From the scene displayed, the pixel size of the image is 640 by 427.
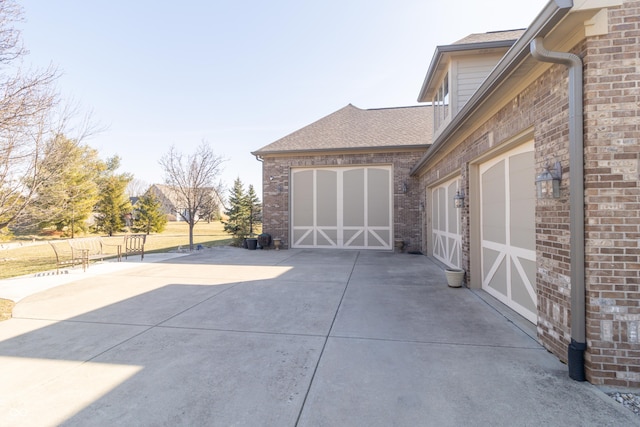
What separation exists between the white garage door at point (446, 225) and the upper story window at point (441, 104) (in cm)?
224

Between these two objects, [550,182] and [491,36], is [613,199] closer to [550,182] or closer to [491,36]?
[550,182]

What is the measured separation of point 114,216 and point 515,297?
29450 mm

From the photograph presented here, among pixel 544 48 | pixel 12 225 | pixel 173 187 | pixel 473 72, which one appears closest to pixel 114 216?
pixel 173 187

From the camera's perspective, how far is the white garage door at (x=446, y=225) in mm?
7357

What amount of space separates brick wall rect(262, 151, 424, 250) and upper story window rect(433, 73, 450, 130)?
226 centimetres

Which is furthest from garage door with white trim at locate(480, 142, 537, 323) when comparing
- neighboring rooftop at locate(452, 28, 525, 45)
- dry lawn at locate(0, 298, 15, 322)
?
dry lawn at locate(0, 298, 15, 322)

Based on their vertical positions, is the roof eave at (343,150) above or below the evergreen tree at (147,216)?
above

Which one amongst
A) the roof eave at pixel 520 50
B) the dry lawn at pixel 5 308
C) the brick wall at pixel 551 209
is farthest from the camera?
the dry lawn at pixel 5 308

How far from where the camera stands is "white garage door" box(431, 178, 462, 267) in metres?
7.36

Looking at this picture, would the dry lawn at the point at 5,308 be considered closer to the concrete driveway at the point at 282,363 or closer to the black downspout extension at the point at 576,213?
the concrete driveway at the point at 282,363

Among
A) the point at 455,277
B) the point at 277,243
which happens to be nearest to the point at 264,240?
the point at 277,243

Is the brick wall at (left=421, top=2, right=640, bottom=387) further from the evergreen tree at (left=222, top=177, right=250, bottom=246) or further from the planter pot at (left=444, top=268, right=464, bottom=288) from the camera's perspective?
the evergreen tree at (left=222, top=177, right=250, bottom=246)

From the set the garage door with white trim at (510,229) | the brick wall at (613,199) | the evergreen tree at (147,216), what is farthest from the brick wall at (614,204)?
the evergreen tree at (147,216)

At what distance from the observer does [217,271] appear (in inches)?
319
